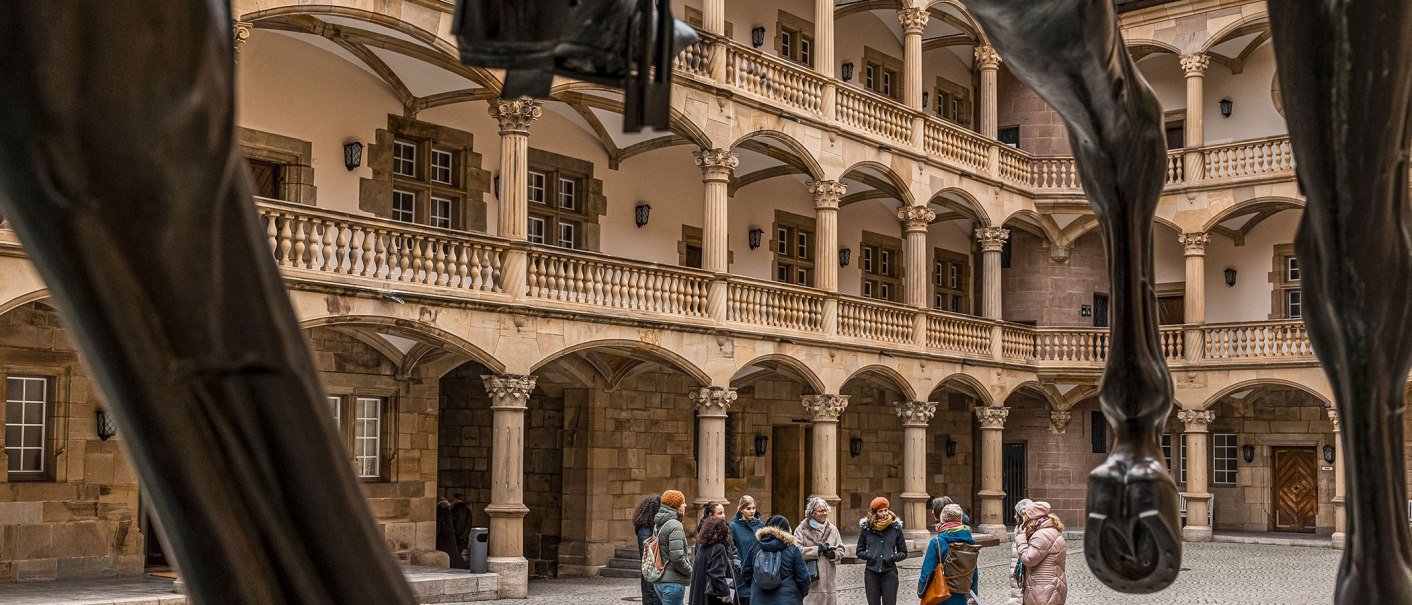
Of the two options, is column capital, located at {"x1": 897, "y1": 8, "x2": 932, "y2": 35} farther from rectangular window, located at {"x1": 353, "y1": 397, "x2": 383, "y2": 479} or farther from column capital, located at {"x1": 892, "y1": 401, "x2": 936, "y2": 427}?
rectangular window, located at {"x1": 353, "y1": 397, "x2": 383, "y2": 479}

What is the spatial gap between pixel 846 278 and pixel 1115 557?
2479 centimetres

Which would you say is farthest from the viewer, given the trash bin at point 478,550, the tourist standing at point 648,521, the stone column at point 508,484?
the stone column at point 508,484

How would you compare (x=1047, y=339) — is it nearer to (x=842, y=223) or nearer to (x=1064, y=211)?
(x=1064, y=211)

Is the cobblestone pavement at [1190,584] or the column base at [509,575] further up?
the column base at [509,575]

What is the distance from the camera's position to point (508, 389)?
17.0 meters

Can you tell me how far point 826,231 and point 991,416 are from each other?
5.62 m

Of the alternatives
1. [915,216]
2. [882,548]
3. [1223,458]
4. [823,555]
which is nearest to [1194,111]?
[915,216]

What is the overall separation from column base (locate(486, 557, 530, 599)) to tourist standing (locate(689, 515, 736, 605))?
6.73 meters

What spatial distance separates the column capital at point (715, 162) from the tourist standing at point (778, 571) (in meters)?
9.94

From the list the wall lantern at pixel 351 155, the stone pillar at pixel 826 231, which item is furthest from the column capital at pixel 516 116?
the stone pillar at pixel 826 231

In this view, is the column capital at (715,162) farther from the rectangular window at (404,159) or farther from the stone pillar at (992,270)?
the stone pillar at (992,270)

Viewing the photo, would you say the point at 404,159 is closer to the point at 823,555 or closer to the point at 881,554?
the point at 823,555

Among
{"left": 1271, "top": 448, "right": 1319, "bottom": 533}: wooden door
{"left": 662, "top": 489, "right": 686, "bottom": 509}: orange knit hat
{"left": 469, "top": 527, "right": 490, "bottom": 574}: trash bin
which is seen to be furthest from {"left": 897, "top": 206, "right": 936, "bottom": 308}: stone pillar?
{"left": 662, "top": 489, "right": 686, "bottom": 509}: orange knit hat

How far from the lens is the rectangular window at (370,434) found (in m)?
18.4
